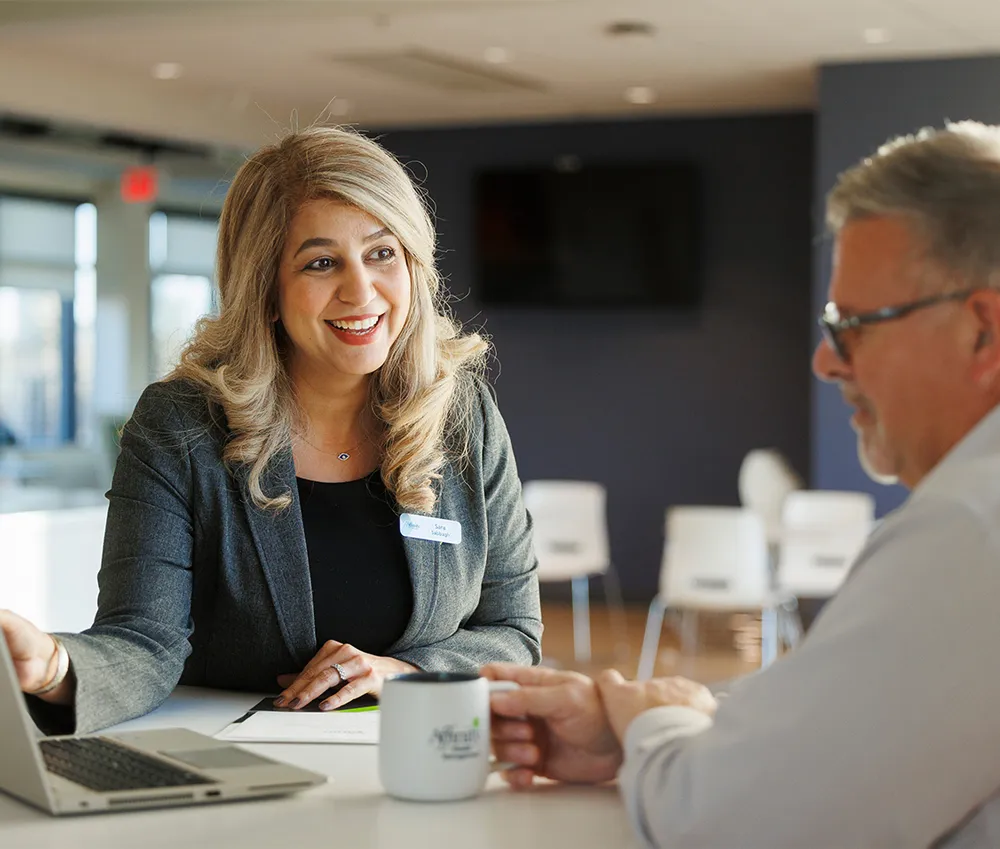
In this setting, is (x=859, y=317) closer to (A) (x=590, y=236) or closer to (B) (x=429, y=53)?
(B) (x=429, y=53)

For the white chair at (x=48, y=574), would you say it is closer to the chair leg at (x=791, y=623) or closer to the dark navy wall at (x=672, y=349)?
the chair leg at (x=791, y=623)

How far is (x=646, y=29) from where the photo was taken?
7.28m

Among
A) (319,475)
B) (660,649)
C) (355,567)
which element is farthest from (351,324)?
(660,649)

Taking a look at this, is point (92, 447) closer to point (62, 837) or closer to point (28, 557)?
point (28, 557)

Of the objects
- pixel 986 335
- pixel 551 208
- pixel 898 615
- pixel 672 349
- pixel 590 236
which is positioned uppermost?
pixel 551 208

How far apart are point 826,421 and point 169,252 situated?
439 centimetres

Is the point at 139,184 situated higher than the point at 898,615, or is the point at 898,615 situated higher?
the point at 139,184

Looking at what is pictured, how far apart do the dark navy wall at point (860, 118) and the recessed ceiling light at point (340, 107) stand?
10.6 feet

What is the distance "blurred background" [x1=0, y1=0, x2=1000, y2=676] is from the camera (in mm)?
7809

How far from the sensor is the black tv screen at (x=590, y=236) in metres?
9.53

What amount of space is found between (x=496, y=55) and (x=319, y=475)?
20.1 ft

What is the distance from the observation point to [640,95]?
9.09m

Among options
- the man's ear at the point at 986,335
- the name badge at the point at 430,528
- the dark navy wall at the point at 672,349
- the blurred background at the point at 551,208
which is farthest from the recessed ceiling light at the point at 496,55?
the man's ear at the point at 986,335

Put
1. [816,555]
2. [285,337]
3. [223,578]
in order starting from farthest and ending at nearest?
[816,555]
[285,337]
[223,578]
